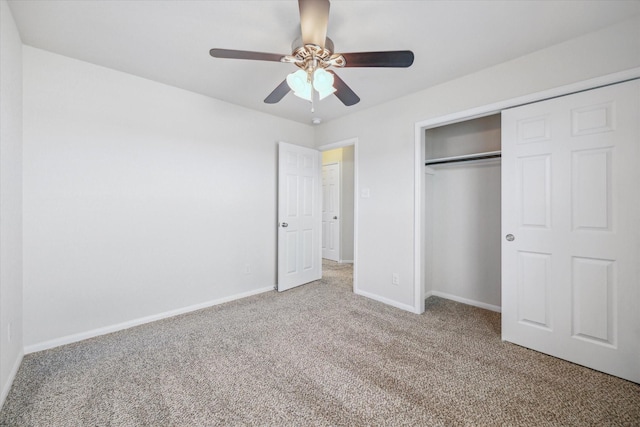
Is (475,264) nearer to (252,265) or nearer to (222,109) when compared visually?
(252,265)

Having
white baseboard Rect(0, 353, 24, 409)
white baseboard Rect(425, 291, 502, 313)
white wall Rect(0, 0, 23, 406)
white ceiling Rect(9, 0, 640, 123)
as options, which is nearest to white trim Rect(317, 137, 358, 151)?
white ceiling Rect(9, 0, 640, 123)

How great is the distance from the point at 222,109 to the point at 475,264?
3553 millimetres

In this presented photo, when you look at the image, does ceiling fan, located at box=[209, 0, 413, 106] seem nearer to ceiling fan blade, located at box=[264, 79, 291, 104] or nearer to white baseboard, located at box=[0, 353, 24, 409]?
ceiling fan blade, located at box=[264, 79, 291, 104]

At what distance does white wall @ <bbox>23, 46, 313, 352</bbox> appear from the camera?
2168 mm

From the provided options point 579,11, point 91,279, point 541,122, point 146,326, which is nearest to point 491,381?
point 541,122

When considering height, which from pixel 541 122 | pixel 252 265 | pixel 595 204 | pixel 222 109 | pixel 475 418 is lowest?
pixel 475 418

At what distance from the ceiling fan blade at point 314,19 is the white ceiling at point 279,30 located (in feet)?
0.79

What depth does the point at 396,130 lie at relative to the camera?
313cm

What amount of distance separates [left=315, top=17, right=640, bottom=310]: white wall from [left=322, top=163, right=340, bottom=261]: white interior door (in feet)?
5.74

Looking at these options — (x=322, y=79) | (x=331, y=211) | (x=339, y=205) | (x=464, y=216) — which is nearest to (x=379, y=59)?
(x=322, y=79)

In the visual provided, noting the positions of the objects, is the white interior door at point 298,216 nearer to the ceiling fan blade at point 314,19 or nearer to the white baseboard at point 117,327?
the white baseboard at point 117,327

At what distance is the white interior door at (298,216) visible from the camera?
3.64 meters

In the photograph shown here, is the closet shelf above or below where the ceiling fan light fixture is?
below

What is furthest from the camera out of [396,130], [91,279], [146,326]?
[396,130]
